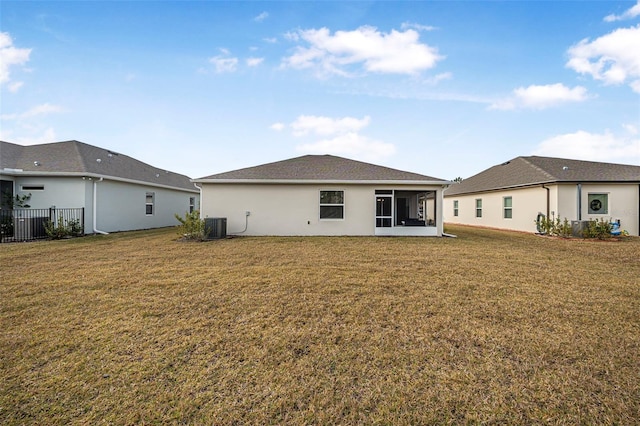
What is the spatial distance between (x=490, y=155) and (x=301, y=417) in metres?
27.1

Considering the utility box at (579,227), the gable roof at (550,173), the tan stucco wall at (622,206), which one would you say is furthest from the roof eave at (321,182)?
the tan stucco wall at (622,206)

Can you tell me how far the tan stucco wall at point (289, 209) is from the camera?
502 inches

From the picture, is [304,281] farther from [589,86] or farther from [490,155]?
[490,155]

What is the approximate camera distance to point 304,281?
5.42m

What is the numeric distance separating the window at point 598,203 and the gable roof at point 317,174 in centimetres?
803

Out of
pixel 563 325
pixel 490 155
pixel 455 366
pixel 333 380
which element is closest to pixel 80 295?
pixel 333 380

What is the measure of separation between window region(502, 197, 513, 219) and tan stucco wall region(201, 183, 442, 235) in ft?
26.0

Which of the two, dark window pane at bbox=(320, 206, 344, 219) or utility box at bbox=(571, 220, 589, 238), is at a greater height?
dark window pane at bbox=(320, 206, 344, 219)

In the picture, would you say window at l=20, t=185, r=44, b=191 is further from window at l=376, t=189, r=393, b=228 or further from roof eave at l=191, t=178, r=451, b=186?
window at l=376, t=189, r=393, b=228

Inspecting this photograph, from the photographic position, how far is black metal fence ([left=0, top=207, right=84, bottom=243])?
1093cm

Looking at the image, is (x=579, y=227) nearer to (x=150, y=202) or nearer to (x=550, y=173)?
(x=550, y=173)

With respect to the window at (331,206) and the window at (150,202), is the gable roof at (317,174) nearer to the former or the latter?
the window at (331,206)

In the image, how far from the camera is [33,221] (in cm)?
1115

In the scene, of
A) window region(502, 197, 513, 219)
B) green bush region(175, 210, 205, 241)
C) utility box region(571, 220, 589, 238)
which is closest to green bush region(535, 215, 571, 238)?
utility box region(571, 220, 589, 238)
